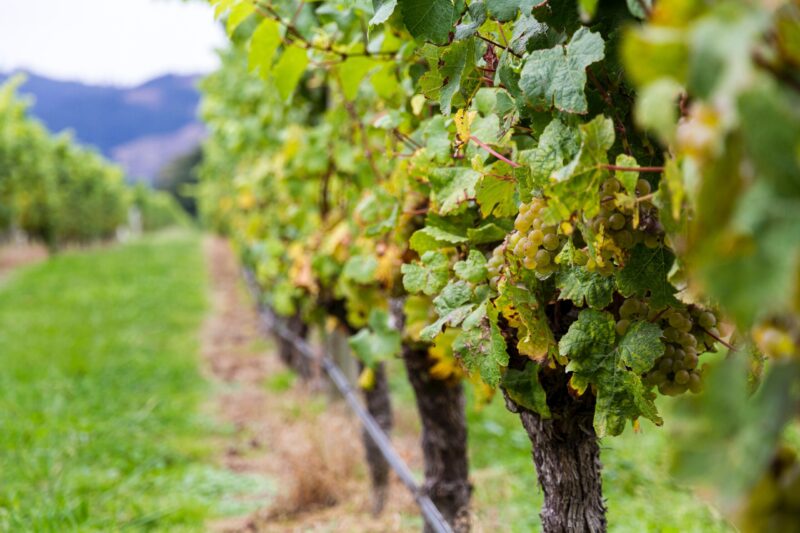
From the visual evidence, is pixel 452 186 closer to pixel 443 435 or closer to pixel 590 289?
pixel 590 289

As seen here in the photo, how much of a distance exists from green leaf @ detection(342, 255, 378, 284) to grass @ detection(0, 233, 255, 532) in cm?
203

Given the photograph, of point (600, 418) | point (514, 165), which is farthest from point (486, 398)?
point (514, 165)

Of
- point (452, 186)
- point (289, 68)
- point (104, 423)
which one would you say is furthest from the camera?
point (104, 423)

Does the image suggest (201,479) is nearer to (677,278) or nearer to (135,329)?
(677,278)

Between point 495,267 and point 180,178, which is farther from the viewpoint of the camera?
point 180,178

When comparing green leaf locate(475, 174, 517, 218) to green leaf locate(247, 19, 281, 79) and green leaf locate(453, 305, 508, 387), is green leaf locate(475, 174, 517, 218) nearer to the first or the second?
green leaf locate(453, 305, 508, 387)

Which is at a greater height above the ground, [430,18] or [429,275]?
[430,18]

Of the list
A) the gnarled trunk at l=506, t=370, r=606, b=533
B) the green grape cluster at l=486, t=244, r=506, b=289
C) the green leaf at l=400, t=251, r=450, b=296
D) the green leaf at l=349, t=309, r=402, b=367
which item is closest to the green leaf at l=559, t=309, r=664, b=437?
the green grape cluster at l=486, t=244, r=506, b=289

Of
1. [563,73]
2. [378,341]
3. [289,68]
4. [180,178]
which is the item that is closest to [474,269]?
[563,73]

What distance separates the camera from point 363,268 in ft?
10.3

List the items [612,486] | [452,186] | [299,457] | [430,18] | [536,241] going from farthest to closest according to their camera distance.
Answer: [612,486]
[299,457]
[452,186]
[430,18]
[536,241]

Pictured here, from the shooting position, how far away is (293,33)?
2297mm

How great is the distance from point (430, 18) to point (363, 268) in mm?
1726

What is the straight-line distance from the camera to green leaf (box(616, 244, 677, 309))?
1.27 meters
